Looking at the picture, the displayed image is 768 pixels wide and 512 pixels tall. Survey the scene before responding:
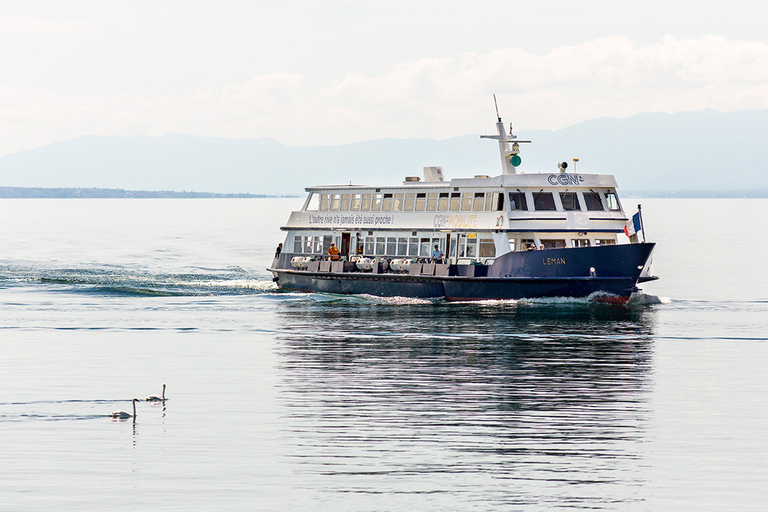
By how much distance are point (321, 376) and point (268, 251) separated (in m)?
74.1

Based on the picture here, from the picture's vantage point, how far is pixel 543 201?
47250mm

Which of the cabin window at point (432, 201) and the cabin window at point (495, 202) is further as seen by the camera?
the cabin window at point (432, 201)

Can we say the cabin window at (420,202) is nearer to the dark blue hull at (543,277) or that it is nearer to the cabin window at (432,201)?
the cabin window at (432,201)

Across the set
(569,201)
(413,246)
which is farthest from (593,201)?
(413,246)

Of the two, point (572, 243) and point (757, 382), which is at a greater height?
point (572, 243)

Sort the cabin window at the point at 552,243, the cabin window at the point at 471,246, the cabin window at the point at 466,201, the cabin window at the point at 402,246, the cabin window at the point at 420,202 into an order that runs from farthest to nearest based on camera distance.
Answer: the cabin window at the point at 402,246
the cabin window at the point at 420,202
the cabin window at the point at 466,201
the cabin window at the point at 471,246
the cabin window at the point at 552,243

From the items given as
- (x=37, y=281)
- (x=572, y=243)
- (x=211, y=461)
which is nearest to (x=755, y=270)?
(x=572, y=243)

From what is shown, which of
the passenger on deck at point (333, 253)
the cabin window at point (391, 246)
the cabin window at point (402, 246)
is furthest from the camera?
the passenger on deck at point (333, 253)

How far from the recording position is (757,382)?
92.9 ft

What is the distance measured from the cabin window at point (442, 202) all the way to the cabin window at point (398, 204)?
7.32ft

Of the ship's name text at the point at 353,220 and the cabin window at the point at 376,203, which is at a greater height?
the cabin window at the point at 376,203

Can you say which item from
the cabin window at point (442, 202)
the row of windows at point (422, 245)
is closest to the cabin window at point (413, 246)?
the row of windows at point (422, 245)

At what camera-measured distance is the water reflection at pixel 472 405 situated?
1828 centimetres

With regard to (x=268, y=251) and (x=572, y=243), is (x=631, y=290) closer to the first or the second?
(x=572, y=243)
